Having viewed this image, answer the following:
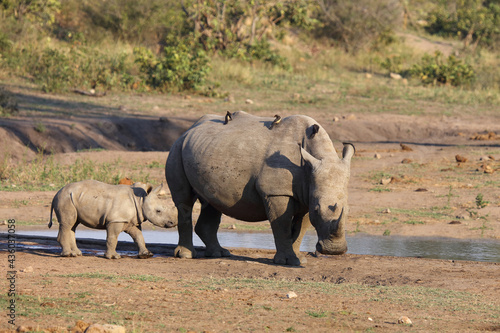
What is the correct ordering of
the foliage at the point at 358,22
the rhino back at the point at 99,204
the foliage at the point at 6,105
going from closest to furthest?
the rhino back at the point at 99,204
the foliage at the point at 6,105
the foliage at the point at 358,22

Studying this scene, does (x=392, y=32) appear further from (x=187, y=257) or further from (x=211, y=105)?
(x=187, y=257)

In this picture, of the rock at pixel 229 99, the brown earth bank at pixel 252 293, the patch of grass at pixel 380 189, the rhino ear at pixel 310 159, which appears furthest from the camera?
the rock at pixel 229 99

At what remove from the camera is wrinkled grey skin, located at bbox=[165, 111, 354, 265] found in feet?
22.9

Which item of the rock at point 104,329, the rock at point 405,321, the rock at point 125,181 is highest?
the rock at point 104,329

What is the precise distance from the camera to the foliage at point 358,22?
3028 cm

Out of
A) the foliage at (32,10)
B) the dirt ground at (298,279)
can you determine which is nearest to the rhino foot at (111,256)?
the dirt ground at (298,279)

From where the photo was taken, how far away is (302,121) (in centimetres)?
766

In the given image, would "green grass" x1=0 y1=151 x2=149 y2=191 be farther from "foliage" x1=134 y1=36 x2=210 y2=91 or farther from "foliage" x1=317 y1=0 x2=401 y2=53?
"foliage" x1=317 y1=0 x2=401 y2=53

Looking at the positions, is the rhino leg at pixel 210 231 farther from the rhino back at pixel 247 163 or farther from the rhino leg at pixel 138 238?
the rhino leg at pixel 138 238

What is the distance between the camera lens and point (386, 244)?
31.3ft

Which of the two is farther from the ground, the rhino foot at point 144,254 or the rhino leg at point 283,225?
the rhino leg at point 283,225

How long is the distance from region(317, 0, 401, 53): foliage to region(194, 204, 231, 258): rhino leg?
22254 millimetres

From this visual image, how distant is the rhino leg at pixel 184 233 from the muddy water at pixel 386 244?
1365mm

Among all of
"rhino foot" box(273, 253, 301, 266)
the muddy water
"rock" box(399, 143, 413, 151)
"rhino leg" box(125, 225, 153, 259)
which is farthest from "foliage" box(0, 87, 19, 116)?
"rhino foot" box(273, 253, 301, 266)
